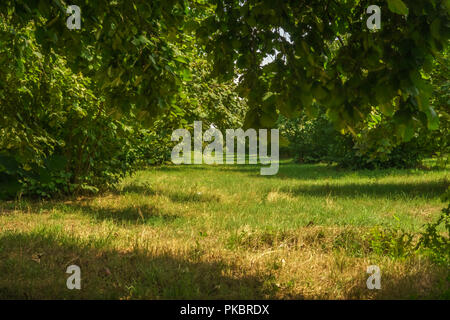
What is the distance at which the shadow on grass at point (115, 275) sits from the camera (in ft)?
12.1

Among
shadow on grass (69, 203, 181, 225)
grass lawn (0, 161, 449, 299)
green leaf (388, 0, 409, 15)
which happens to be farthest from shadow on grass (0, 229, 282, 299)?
green leaf (388, 0, 409, 15)

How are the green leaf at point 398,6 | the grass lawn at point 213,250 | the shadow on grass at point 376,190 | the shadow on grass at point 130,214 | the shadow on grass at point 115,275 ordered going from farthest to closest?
1. the shadow on grass at point 376,190
2. the shadow on grass at point 130,214
3. the grass lawn at point 213,250
4. the shadow on grass at point 115,275
5. the green leaf at point 398,6

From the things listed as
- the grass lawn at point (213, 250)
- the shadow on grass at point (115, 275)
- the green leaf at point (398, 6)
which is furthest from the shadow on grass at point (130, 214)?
the green leaf at point (398, 6)

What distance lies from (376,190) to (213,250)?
7825 millimetres

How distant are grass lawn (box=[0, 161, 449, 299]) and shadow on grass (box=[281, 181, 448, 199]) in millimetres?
1247

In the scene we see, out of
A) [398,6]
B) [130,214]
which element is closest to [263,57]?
[398,6]

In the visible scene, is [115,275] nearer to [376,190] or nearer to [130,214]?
[130,214]

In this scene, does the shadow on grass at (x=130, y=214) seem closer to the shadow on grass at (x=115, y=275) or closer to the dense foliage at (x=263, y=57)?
the shadow on grass at (x=115, y=275)

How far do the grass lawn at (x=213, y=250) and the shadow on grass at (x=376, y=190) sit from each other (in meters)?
1.25

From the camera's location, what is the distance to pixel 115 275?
4.13 meters

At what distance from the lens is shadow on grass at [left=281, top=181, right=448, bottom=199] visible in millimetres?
10340
